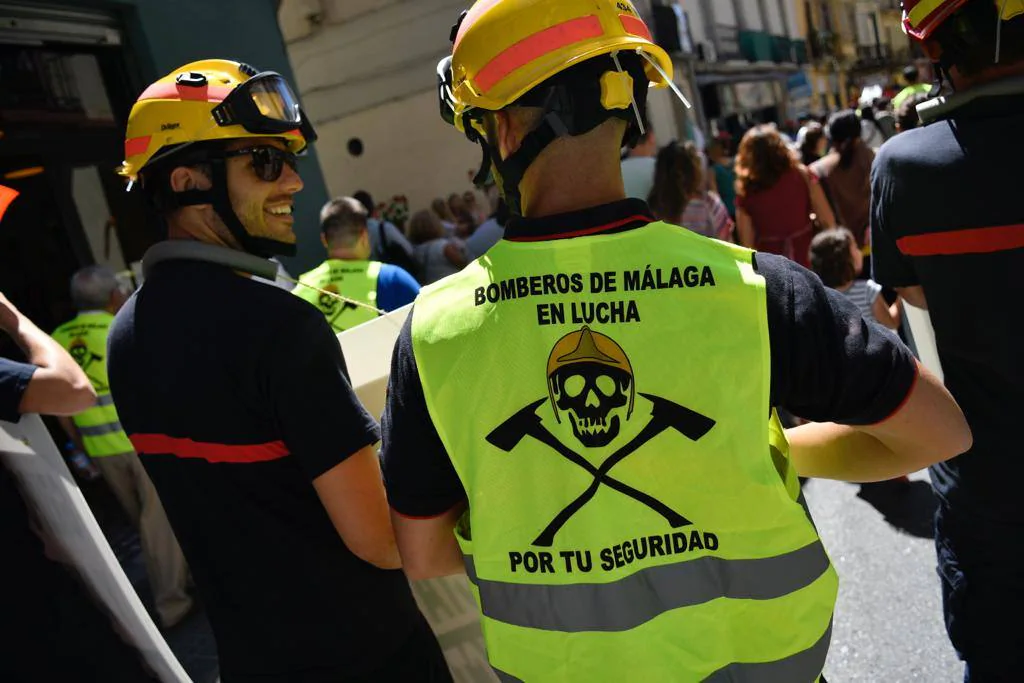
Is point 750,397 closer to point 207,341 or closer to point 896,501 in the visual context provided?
point 207,341

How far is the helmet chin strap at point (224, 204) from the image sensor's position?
5.96 ft

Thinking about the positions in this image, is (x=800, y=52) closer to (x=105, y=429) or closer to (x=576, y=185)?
(x=105, y=429)

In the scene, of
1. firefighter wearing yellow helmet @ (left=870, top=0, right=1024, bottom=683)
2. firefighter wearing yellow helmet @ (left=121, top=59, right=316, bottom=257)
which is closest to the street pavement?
firefighter wearing yellow helmet @ (left=870, top=0, right=1024, bottom=683)

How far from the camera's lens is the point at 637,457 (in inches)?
43.8

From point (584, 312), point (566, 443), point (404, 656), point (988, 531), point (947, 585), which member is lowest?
point (947, 585)

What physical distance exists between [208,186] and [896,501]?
11.9ft

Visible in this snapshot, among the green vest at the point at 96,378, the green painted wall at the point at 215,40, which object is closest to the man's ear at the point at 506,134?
the green vest at the point at 96,378

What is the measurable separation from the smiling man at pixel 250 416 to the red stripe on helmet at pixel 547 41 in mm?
708

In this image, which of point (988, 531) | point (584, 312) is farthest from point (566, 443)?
point (988, 531)

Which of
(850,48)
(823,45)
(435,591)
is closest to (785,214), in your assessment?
(435,591)

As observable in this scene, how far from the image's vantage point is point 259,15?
7301 mm

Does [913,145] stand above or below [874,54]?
below

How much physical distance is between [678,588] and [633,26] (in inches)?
34.1

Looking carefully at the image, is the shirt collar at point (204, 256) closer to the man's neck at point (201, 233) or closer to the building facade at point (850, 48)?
the man's neck at point (201, 233)
